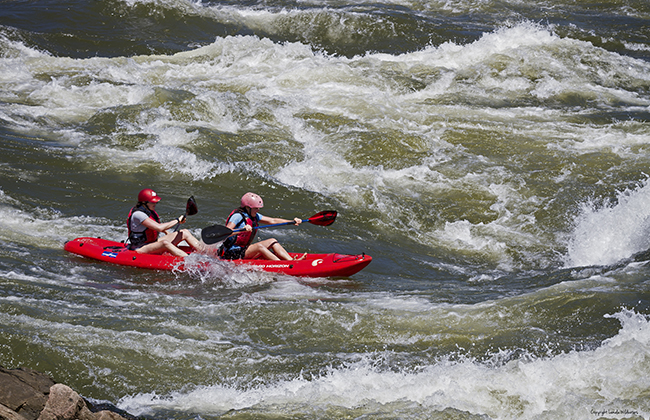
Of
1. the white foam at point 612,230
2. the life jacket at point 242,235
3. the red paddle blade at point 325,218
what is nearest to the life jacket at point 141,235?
the life jacket at point 242,235

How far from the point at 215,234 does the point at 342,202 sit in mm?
2627

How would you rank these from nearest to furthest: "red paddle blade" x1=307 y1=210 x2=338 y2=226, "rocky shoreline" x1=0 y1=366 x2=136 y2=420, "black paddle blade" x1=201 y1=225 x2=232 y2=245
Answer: "rocky shoreline" x1=0 y1=366 x2=136 y2=420 → "black paddle blade" x1=201 y1=225 x2=232 y2=245 → "red paddle blade" x1=307 y1=210 x2=338 y2=226

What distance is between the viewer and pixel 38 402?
3.67 meters

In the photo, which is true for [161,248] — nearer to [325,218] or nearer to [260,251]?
[260,251]

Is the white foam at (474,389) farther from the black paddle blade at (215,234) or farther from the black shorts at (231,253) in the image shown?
the black shorts at (231,253)

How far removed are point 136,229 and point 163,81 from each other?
7.28 metres

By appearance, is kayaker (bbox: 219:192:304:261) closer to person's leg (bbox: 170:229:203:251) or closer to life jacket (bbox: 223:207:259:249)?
life jacket (bbox: 223:207:259:249)

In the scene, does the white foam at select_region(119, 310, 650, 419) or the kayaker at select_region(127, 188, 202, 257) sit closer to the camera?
the white foam at select_region(119, 310, 650, 419)

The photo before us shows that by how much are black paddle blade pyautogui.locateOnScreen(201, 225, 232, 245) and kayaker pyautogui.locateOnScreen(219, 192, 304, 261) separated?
15 centimetres

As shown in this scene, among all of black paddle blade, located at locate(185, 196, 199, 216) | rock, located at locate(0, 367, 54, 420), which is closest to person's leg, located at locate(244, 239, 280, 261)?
black paddle blade, located at locate(185, 196, 199, 216)

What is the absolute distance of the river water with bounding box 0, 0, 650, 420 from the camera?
4.64m

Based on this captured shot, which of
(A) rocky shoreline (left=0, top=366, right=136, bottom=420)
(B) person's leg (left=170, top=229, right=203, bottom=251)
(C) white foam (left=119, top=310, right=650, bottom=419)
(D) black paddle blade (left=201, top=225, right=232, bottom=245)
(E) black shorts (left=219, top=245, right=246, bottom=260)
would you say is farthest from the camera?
(B) person's leg (left=170, top=229, right=203, bottom=251)

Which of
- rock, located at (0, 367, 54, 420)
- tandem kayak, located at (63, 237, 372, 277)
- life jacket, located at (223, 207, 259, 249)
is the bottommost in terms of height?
tandem kayak, located at (63, 237, 372, 277)

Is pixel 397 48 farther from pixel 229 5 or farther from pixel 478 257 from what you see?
pixel 478 257
